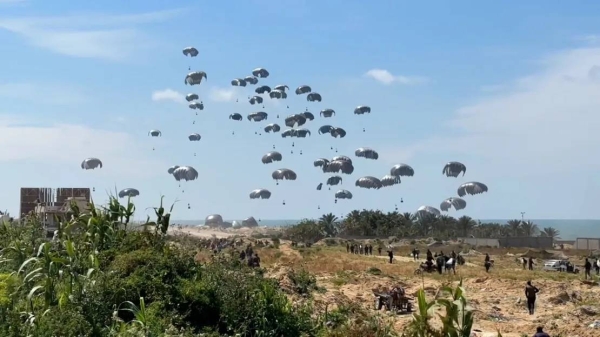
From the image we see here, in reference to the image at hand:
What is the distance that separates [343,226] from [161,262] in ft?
297

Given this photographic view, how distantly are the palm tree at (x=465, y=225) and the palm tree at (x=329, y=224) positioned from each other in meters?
18.1

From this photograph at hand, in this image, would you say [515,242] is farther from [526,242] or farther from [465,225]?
[465,225]

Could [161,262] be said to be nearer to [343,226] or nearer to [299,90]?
[299,90]

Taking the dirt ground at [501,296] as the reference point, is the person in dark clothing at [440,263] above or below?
above

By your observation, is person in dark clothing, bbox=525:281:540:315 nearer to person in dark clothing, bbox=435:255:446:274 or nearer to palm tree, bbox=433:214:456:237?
person in dark clothing, bbox=435:255:446:274

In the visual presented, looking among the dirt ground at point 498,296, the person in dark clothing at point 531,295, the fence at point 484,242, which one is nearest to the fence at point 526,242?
the fence at point 484,242

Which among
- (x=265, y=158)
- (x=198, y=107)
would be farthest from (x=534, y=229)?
(x=198, y=107)

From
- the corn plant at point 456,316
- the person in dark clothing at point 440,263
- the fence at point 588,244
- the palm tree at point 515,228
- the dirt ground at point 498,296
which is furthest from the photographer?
the palm tree at point 515,228

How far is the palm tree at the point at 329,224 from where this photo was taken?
109312mm

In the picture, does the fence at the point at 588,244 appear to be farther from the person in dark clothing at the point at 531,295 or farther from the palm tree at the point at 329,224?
the person in dark clothing at the point at 531,295

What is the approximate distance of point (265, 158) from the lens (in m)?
91.8

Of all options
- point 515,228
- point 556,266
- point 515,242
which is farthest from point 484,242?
point 515,228

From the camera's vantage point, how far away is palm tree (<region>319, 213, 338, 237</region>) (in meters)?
109

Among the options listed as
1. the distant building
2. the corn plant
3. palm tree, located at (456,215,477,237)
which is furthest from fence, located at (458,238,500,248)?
the corn plant
